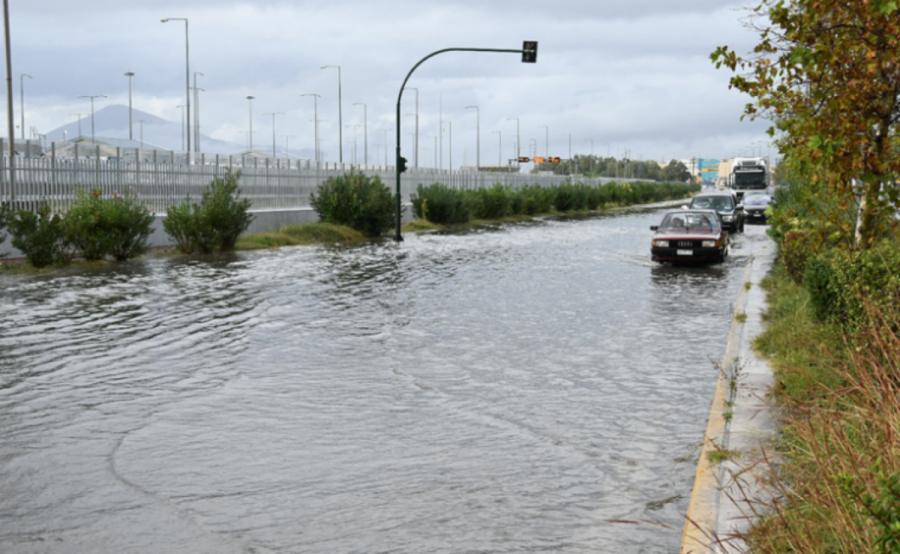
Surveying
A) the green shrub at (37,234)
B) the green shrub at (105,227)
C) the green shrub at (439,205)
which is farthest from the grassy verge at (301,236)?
the green shrub at (439,205)

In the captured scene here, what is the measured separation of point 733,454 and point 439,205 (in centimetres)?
3898

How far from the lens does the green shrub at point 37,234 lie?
22047 mm

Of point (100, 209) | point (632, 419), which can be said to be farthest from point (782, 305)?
point (100, 209)

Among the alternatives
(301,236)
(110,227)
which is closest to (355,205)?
(301,236)

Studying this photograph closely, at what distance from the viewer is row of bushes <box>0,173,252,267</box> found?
22312mm

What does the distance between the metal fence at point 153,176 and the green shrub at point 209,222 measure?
155 centimetres

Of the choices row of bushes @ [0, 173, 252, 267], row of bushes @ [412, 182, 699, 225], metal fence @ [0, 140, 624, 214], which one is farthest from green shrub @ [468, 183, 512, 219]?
row of bushes @ [0, 173, 252, 267]

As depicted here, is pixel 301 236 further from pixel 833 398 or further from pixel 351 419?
pixel 833 398

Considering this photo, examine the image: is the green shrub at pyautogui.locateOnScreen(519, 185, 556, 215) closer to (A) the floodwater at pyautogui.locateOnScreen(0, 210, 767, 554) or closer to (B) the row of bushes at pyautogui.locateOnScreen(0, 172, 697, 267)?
(B) the row of bushes at pyautogui.locateOnScreen(0, 172, 697, 267)

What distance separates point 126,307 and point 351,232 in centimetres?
1997

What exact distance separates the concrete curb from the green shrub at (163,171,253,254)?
1840 centimetres

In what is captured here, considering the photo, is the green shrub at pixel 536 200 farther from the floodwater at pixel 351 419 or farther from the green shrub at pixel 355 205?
the floodwater at pixel 351 419

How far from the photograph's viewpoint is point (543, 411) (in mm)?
8633

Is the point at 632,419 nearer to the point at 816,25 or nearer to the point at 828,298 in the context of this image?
the point at 828,298
